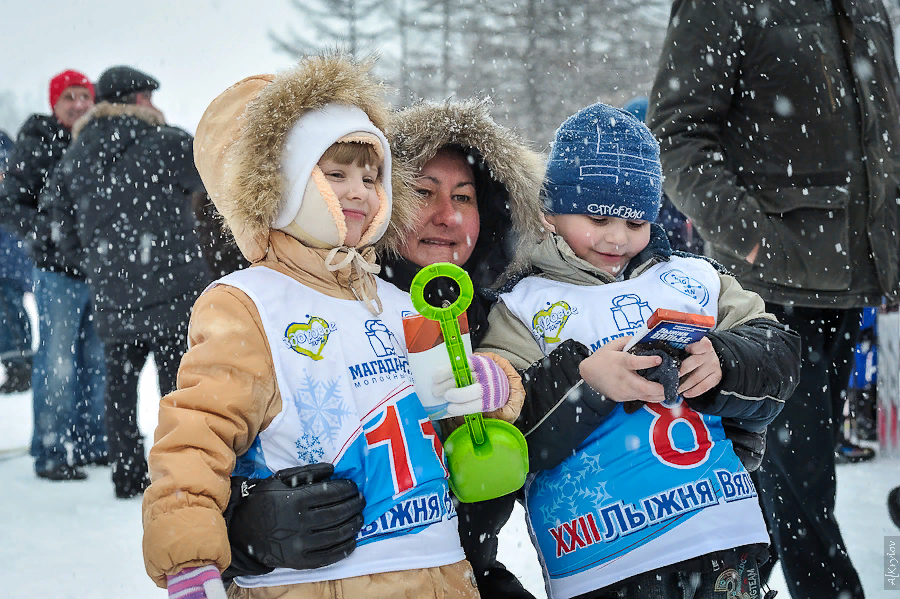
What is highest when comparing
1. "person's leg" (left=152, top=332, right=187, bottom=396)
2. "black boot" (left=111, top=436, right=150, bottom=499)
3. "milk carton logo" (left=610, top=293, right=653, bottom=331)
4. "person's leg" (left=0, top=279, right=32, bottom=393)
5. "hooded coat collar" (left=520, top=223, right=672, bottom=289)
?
"hooded coat collar" (left=520, top=223, right=672, bottom=289)

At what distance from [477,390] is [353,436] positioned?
0.27 m

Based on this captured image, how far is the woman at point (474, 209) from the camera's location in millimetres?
2164

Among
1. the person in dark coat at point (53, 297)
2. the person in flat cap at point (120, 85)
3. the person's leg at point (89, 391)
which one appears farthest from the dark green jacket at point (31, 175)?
the person in flat cap at point (120, 85)

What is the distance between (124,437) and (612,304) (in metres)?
3.45

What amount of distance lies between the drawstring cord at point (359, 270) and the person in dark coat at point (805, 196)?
1252 millimetres

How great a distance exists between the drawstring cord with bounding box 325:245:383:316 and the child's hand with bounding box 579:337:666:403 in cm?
50

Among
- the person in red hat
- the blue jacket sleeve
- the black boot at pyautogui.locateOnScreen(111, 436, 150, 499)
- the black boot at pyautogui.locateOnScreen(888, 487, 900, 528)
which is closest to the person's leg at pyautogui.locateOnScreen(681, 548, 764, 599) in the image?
the blue jacket sleeve

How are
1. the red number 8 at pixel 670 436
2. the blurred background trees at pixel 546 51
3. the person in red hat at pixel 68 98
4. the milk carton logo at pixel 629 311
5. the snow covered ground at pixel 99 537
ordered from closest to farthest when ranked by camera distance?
the red number 8 at pixel 670 436 < the milk carton logo at pixel 629 311 < the snow covered ground at pixel 99 537 < the person in red hat at pixel 68 98 < the blurred background trees at pixel 546 51

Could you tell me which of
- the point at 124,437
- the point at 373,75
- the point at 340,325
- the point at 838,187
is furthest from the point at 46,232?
the point at 838,187

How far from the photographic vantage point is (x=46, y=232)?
517cm

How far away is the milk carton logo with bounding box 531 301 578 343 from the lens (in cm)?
208

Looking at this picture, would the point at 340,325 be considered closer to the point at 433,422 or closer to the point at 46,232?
the point at 433,422

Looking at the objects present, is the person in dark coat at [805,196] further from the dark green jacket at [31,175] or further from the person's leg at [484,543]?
the dark green jacket at [31,175]

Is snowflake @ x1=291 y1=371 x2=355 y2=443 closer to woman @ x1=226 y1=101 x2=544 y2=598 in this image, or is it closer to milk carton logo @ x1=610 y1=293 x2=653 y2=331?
woman @ x1=226 y1=101 x2=544 y2=598
